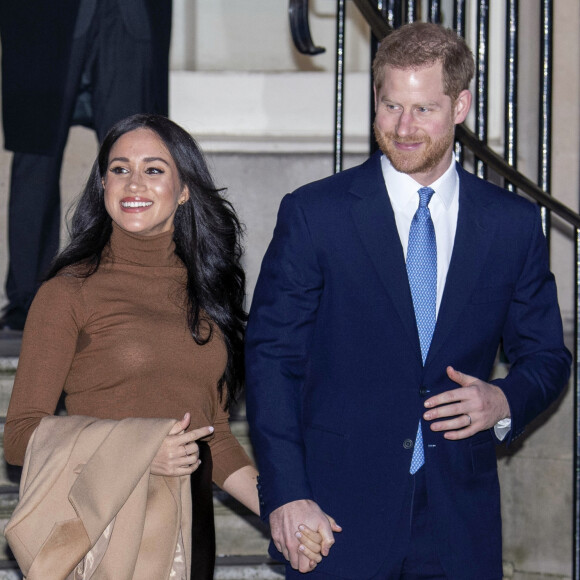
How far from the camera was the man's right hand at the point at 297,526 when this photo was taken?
89.1 inches

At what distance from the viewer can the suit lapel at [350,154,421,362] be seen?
7.87 feet

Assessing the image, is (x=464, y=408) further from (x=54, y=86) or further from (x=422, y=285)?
(x=54, y=86)

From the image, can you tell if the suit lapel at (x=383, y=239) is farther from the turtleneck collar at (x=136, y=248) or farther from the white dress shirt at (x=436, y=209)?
the turtleneck collar at (x=136, y=248)

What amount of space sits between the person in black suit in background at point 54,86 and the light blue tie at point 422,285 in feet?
11.9

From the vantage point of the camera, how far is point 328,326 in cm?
244

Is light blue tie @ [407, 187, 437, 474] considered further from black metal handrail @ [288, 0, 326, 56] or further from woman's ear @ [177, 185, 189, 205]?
black metal handrail @ [288, 0, 326, 56]

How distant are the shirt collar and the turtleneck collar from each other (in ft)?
2.26

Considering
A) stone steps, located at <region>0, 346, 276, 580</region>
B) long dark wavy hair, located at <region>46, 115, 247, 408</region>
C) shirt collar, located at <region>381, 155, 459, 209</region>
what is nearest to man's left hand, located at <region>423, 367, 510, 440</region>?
shirt collar, located at <region>381, 155, 459, 209</region>

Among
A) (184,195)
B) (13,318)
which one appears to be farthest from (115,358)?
(13,318)

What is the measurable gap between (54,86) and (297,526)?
4.36 metres

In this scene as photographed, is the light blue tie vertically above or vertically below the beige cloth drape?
above

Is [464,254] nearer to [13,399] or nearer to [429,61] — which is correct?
[429,61]

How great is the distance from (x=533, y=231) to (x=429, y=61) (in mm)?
512

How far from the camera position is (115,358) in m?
2.59
